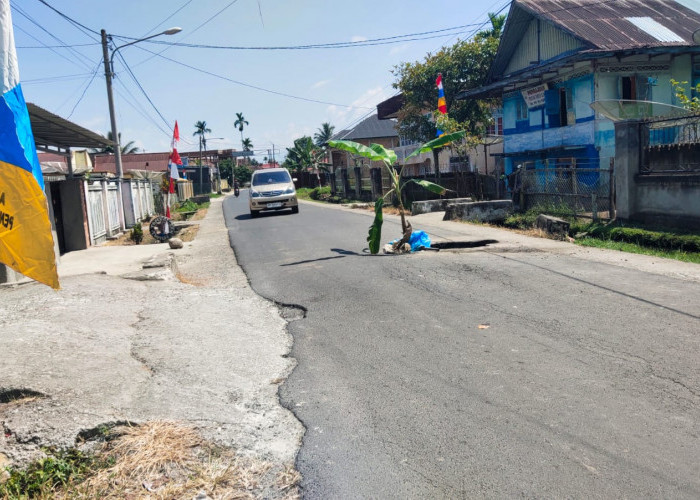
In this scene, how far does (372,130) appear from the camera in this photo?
53.5m

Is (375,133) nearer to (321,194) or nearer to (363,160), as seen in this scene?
(363,160)

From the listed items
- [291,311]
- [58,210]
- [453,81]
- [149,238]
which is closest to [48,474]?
[291,311]

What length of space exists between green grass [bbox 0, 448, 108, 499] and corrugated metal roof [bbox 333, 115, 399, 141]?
162 feet

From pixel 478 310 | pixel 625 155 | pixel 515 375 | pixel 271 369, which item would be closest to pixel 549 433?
pixel 515 375

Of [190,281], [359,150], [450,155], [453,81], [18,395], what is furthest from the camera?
[450,155]

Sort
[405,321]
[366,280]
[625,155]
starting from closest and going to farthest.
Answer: [405,321]
[366,280]
[625,155]

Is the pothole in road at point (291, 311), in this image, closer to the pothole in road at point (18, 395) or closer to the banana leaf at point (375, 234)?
the pothole in road at point (18, 395)

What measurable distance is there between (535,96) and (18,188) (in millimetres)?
23337

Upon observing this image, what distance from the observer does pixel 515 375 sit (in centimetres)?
448

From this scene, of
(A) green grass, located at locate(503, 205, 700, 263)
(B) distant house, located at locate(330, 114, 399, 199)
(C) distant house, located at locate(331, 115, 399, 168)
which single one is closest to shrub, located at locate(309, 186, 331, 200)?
(B) distant house, located at locate(330, 114, 399, 199)

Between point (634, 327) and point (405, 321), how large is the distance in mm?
2206

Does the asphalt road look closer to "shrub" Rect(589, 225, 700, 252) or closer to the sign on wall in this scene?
"shrub" Rect(589, 225, 700, 252)

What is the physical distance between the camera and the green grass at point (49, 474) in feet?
9.98

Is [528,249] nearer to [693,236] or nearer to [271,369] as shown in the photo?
[693,236]
